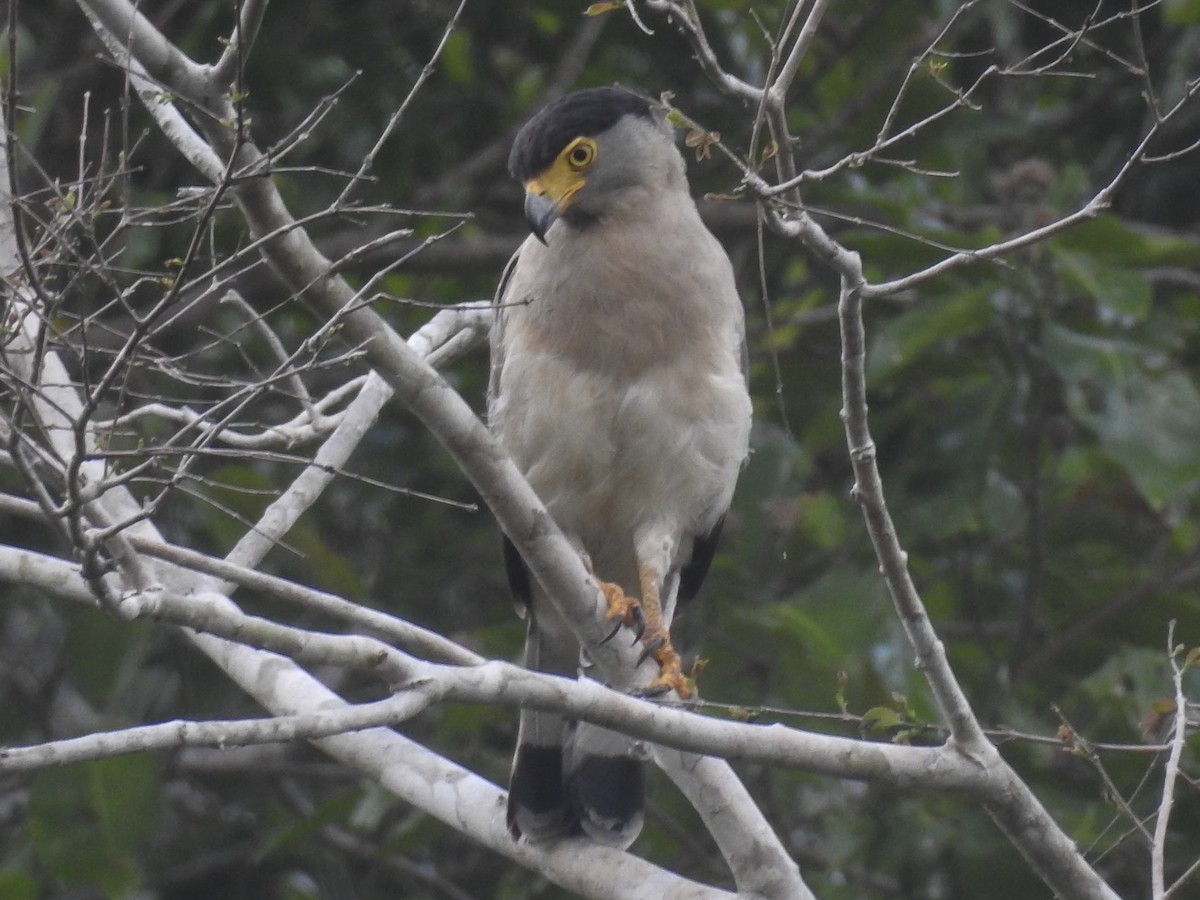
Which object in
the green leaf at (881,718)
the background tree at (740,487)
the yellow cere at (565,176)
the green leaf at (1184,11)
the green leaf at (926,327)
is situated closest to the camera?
the green leaf at (881,718)

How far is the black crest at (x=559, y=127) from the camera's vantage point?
3643mm

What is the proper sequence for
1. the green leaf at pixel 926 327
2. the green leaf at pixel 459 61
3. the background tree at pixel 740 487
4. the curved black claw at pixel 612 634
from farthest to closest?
1. the green leaf at pixel 459 61
2. the green leaf at pixel 926 327
3. the curved black claw at pixel 612 634
4. the background tree at pixel 740 487

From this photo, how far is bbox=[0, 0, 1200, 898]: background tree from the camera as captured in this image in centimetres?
280

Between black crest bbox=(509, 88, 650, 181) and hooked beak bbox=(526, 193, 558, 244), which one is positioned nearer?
hooked beak bbox=(526, 193, 558, 244)

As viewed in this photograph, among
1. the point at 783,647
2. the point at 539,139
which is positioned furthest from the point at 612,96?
the point at 783,647

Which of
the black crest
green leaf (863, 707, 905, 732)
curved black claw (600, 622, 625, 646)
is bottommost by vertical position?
green leaf (863, 707, 905, 732)

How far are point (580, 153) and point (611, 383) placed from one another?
56 cm

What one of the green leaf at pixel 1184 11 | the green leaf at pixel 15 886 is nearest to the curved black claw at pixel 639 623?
the green leaf at pixel 15 886

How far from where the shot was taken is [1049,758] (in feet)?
14.1

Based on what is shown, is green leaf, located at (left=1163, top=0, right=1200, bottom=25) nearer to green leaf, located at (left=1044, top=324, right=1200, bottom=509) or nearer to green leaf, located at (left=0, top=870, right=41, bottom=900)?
green leaf, located at (left=1044, top=324, right=1200, bottom=509)

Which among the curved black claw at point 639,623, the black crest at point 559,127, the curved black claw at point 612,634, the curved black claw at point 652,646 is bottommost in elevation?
the curved black claw at point 652,646

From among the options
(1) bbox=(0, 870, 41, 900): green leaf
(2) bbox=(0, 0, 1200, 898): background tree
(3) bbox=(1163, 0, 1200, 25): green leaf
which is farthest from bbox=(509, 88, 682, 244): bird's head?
(1) bbox=(0, 870, 41, 900): green leaf

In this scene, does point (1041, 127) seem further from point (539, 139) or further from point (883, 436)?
point (539, 139)

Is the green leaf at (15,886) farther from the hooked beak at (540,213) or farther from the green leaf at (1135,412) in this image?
the green leaf at (1135,412)
